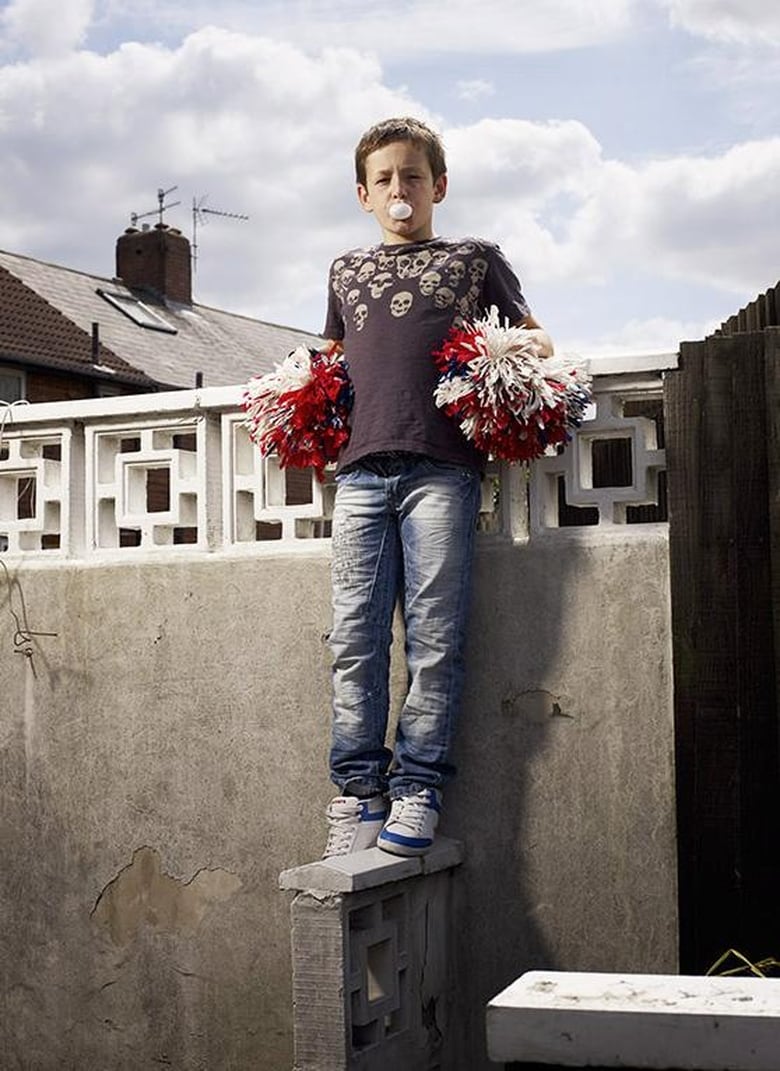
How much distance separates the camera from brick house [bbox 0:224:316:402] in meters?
26.1

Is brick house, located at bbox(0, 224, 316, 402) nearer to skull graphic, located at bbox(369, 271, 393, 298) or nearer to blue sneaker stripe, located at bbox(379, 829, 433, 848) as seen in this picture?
skull graphic, located at bbox(369, 271, 393, 298)

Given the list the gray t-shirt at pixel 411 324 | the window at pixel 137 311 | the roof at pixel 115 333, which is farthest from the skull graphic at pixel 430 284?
the window at pixel 137 311

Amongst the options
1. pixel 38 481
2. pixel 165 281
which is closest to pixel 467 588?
pixel 38 481

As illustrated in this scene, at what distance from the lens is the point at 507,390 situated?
4.78 m

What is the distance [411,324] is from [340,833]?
5.32 feet

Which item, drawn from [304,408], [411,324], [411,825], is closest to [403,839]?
[411,825]

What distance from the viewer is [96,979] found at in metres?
5.81

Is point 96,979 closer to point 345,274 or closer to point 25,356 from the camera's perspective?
point 345,274

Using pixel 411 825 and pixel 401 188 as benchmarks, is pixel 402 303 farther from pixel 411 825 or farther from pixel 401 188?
pixel 411 825

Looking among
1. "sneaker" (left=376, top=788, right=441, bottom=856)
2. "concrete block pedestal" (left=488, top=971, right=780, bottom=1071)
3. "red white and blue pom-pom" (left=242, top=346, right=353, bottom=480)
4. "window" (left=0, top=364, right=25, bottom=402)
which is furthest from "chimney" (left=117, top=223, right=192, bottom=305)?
"concrete block pedestal" (left=488, top=971, right=780, bottom=1071)

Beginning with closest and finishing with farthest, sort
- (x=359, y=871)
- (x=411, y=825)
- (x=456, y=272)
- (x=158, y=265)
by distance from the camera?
(x=359, y=871)
(x=411, y=825)
(x=456, y=272)
(x=158, y=265)

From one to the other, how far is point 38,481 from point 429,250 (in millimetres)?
1900

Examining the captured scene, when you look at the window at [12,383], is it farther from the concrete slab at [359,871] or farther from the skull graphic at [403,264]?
the concrete slab at [359,871]

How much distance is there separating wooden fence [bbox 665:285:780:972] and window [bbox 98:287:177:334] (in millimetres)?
26363
